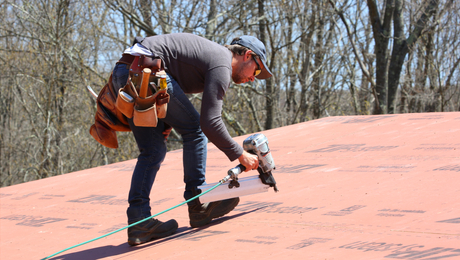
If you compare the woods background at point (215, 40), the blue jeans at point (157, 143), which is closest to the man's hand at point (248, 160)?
the blue jeans at point (157, 143)

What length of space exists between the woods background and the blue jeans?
27.6 ft

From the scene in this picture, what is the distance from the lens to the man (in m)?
2.38

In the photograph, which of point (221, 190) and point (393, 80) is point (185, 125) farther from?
point (393, 80)

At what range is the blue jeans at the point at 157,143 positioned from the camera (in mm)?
2465

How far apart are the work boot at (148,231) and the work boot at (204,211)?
13 centimetres

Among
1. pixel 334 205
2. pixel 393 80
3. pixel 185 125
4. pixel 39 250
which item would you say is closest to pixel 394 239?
pixel 334 205

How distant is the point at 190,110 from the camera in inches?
98.0

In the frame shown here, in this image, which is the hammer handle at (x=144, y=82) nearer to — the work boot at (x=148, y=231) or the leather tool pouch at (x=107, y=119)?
the leather tool pouch at (x=107, y=119)

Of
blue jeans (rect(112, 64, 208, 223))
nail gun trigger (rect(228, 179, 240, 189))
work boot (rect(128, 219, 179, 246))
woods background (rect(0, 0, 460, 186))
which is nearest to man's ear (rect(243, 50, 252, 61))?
blue jeans (rect(112, 64, 208, 223))

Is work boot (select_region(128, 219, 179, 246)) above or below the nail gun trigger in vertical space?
below

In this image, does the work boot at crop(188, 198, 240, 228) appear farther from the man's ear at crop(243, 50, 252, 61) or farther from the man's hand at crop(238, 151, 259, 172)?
the man's ear at crop(243, 50, 252, 61)

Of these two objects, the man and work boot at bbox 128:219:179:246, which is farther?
work boot at bbox 128:219:179:246

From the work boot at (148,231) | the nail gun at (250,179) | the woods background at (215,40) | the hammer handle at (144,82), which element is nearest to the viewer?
the hammer handle at (144,82)

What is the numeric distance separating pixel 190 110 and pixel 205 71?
247mm
